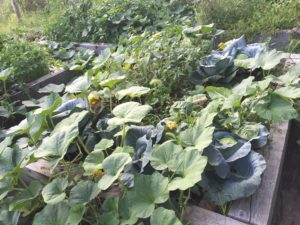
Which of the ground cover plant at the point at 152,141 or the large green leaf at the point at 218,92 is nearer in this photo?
the ground cover plant at the point at 152,141

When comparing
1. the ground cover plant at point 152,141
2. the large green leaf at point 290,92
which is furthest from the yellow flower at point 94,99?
the large green leaf at point 290,92

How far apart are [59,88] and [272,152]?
1.95 meters

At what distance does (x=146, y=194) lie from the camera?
1348 mm

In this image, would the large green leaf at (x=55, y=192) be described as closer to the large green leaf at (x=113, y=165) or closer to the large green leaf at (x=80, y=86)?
the large green leaf at (x=113, y=165)

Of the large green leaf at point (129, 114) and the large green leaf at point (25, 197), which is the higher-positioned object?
the large green leaf at point (129, 114)

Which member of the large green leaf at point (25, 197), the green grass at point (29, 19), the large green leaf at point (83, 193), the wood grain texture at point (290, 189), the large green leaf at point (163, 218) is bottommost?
the wood grain texture at point (290, 189)

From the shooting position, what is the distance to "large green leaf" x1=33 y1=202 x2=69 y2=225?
4.56ft

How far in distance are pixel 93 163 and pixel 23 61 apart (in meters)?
2.05

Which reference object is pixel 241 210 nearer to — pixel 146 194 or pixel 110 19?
pixel 146 194

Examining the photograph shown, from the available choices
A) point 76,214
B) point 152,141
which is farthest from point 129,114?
point 76,214

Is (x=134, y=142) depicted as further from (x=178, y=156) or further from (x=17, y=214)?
(x=17, y=214)

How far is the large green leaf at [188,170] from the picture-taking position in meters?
1.30

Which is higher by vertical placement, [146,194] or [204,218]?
[146,194]

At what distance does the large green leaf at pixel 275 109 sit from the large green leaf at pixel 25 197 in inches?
53.0
